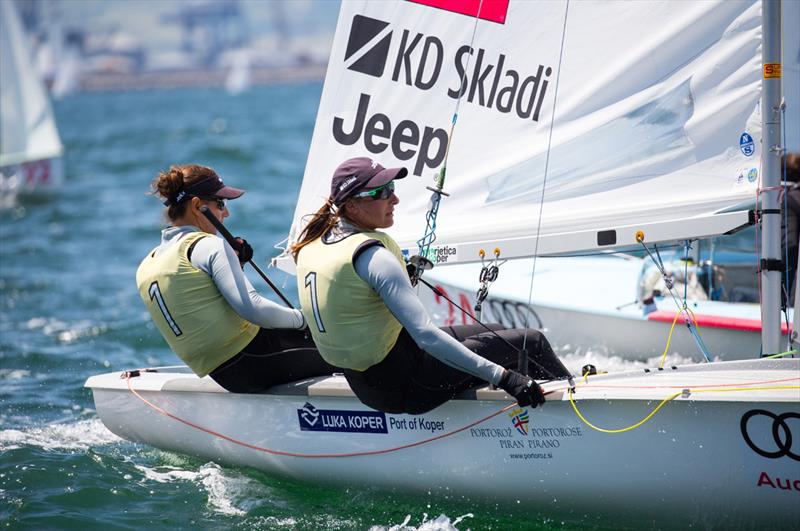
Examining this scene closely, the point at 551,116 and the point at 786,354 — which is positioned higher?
the point at 551,116

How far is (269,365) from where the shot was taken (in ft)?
11.3

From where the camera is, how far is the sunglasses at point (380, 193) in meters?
2.91

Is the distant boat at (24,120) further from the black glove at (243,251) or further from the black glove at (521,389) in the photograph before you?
the black glove at (521,389)

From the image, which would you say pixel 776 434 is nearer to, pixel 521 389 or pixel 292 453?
pixel 521 389

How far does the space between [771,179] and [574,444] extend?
106 cm

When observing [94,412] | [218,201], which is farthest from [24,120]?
[218,201]

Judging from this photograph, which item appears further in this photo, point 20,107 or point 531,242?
point 20,107

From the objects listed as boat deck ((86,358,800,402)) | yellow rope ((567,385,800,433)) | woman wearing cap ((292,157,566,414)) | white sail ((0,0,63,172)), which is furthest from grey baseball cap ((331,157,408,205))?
white sail ((0,0,63,172))

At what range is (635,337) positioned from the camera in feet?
16.5

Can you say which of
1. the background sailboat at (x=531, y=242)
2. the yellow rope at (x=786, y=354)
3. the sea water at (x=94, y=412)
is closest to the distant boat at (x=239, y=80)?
the sea water at (x=94, y=412)

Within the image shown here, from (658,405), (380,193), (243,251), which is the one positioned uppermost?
(380,193)

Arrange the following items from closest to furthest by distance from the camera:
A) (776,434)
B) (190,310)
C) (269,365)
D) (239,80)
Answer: (776,434)
(190,310)
(269,365)
(239,80)

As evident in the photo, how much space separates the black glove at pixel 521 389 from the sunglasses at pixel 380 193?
0.61m

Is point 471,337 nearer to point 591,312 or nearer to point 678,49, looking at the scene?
point 678,49
